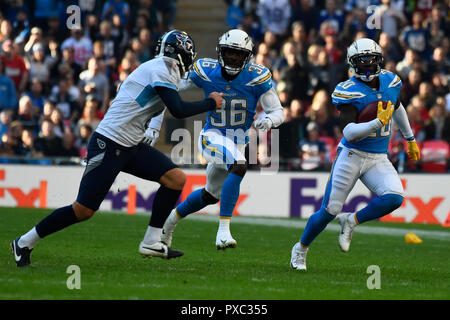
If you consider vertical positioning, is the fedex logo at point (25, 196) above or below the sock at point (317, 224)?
below

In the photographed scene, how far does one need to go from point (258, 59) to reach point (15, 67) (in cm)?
439

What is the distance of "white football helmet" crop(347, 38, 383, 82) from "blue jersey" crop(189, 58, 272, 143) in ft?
3.99

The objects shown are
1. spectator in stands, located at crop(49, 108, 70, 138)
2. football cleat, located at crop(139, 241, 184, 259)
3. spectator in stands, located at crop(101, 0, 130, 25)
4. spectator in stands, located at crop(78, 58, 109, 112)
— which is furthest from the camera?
spectator in stands, located at crop(101, 0, 130, 25)

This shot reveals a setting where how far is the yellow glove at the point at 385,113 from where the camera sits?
8195 millimetres

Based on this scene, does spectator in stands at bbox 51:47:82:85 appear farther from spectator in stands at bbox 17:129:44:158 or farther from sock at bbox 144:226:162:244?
sock at bbox 144:226:162:244

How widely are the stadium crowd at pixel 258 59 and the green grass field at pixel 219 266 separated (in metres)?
3.10

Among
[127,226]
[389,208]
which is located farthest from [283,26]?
[389,208]

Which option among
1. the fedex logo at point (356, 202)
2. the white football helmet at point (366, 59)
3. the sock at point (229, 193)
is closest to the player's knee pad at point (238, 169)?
the sock at point (229, 193)

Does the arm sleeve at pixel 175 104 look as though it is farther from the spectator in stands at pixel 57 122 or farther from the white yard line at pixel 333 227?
the spectator in stands at pixel 57 122

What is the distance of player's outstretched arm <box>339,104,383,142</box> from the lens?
8.17 meters

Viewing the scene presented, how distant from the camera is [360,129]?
8250 millimetres

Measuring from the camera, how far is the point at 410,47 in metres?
17.6

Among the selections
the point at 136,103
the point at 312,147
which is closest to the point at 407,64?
the point at 312,147

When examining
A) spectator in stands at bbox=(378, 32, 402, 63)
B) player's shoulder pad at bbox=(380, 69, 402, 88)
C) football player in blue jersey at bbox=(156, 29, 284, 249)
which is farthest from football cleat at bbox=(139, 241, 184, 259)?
spectator in stands at bbox=(378, 32, 402, 63)
